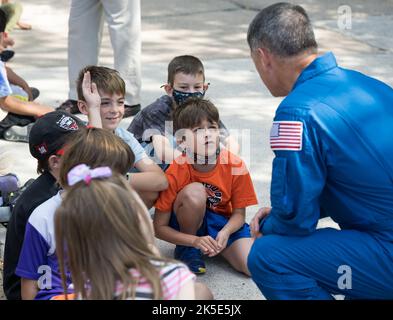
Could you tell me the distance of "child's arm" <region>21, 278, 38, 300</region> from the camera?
329 cm

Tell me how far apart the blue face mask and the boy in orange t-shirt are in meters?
0.36

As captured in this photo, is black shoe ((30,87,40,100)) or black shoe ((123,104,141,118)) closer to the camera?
black shoe ((123,104,141,118))

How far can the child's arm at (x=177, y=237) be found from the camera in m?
4.04

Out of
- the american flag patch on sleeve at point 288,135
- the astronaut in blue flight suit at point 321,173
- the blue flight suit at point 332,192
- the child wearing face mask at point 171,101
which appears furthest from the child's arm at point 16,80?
the american flag patch on sleeve at point 288,135

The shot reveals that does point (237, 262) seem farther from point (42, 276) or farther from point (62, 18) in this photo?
point (62, 18)

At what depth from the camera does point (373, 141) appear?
3123 mm

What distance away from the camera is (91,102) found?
416 centimetres

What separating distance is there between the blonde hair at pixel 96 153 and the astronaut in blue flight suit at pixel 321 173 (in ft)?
1.87

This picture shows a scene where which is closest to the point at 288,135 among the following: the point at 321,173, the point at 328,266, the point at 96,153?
the point at 321,173

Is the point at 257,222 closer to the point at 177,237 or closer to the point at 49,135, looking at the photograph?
the point at 177,237

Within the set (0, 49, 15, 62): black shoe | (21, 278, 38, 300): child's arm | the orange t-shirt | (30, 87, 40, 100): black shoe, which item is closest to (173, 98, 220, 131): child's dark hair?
the orange t-shirt

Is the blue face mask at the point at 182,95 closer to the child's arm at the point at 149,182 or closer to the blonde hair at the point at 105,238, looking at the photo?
the child's arm at the point at 149,182

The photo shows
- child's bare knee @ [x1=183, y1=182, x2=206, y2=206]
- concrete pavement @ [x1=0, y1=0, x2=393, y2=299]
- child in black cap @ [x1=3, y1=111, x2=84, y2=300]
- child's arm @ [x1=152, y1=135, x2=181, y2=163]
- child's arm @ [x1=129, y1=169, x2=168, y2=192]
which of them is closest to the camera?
child in black cap @ [x1=3, y1=111, x2=84, y2=300]

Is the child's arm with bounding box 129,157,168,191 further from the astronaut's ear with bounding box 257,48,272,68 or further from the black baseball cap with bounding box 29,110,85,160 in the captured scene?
the astronaut's ear with bounding box 257,48,272,68
